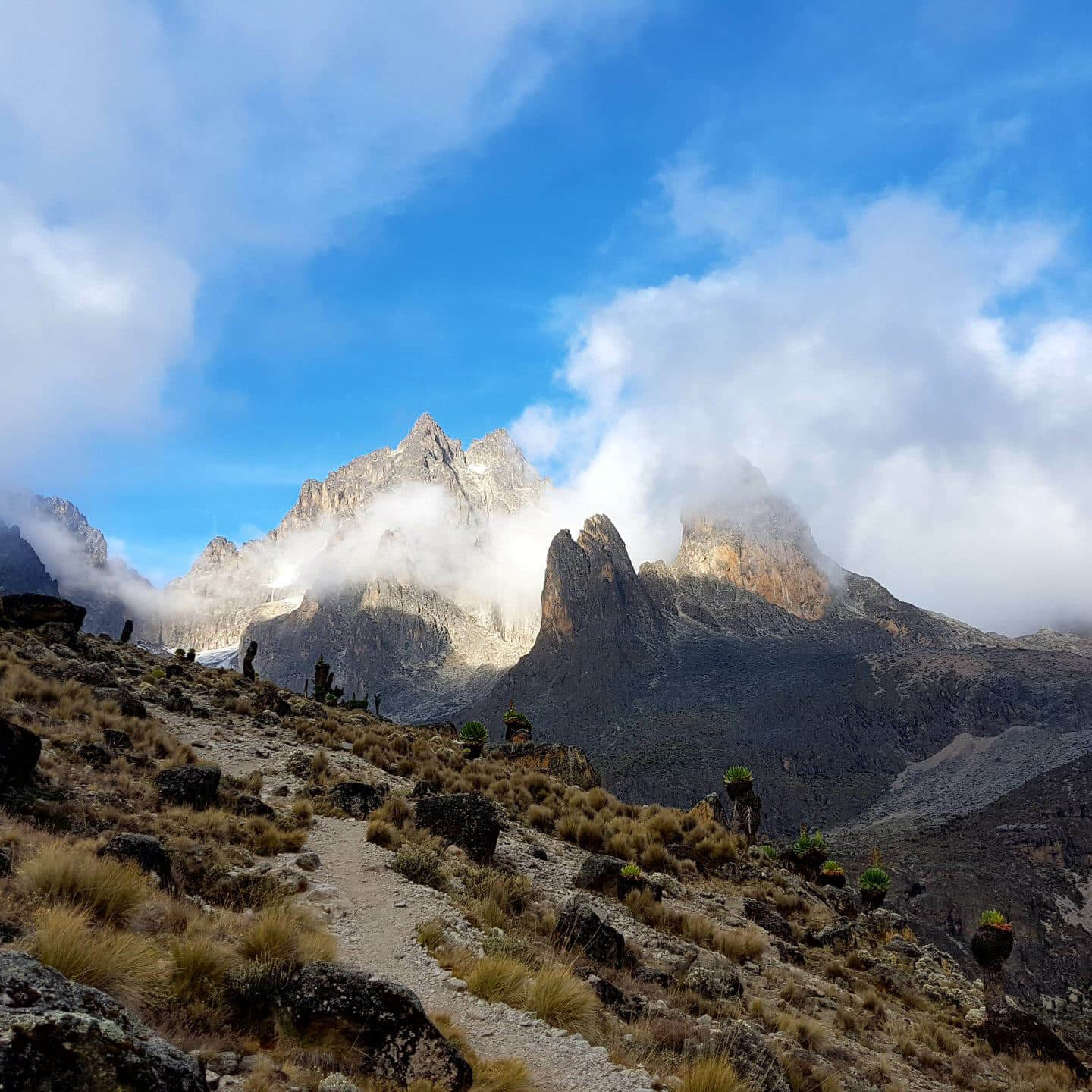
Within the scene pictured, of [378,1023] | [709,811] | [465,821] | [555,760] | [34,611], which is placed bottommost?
[378,1023]

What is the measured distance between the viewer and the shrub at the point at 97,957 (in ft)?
17.9

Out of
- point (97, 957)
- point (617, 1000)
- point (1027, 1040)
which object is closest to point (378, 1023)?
point (97, 957)

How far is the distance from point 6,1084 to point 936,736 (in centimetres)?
22508

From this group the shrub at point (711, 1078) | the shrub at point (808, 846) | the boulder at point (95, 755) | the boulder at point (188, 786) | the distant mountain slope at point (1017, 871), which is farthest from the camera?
the distant mountain slope at point (1017, 871)

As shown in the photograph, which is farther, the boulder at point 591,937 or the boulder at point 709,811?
the boulder at point 709,811

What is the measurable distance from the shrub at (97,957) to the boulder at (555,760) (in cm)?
3103

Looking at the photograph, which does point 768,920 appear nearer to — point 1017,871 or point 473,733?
point 473,733

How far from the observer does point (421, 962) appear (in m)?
9.05

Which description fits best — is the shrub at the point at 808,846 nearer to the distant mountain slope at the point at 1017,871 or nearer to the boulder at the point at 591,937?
the boulder at the point at 591,937

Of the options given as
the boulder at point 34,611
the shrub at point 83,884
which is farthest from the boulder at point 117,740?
the boulder at point 34,611

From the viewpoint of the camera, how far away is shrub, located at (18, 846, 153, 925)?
275 inches

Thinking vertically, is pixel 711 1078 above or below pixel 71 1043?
below

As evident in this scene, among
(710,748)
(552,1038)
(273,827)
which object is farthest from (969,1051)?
(710,748)

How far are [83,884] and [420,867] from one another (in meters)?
6.48
